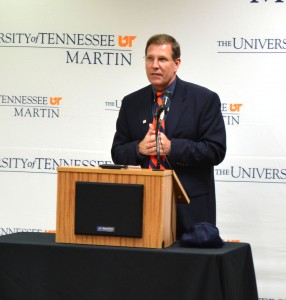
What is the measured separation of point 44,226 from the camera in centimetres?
493

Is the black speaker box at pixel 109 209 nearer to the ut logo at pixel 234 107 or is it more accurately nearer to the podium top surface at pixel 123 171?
the podium top surface at pixel 123 171

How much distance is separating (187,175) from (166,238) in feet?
2.07

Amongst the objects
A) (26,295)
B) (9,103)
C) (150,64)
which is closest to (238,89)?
(150,64)

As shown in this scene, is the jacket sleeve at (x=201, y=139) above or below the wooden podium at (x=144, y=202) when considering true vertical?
above

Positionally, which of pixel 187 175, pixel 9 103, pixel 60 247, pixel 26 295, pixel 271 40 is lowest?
pixel 26 295

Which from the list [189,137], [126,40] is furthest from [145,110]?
[126,40]

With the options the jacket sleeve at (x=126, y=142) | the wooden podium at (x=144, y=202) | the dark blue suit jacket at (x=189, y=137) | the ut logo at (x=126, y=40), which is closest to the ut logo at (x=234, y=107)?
the ut logo at (x=126, y=40)

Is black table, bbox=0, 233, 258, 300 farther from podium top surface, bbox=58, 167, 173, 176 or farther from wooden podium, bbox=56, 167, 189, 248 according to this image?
podium top surface, bbox=58, 167, 173, 176

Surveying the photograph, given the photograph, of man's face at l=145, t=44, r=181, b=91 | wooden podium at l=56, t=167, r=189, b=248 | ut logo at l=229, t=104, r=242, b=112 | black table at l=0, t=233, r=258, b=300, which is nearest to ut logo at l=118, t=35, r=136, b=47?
ut logo at l=229, t=104, r=242, b=112

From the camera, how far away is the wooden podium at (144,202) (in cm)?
283

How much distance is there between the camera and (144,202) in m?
2.85

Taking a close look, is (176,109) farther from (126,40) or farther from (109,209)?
(126,40)

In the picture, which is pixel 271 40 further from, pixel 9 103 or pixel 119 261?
pixel 119 261

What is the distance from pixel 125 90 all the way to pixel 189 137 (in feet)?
4.26
